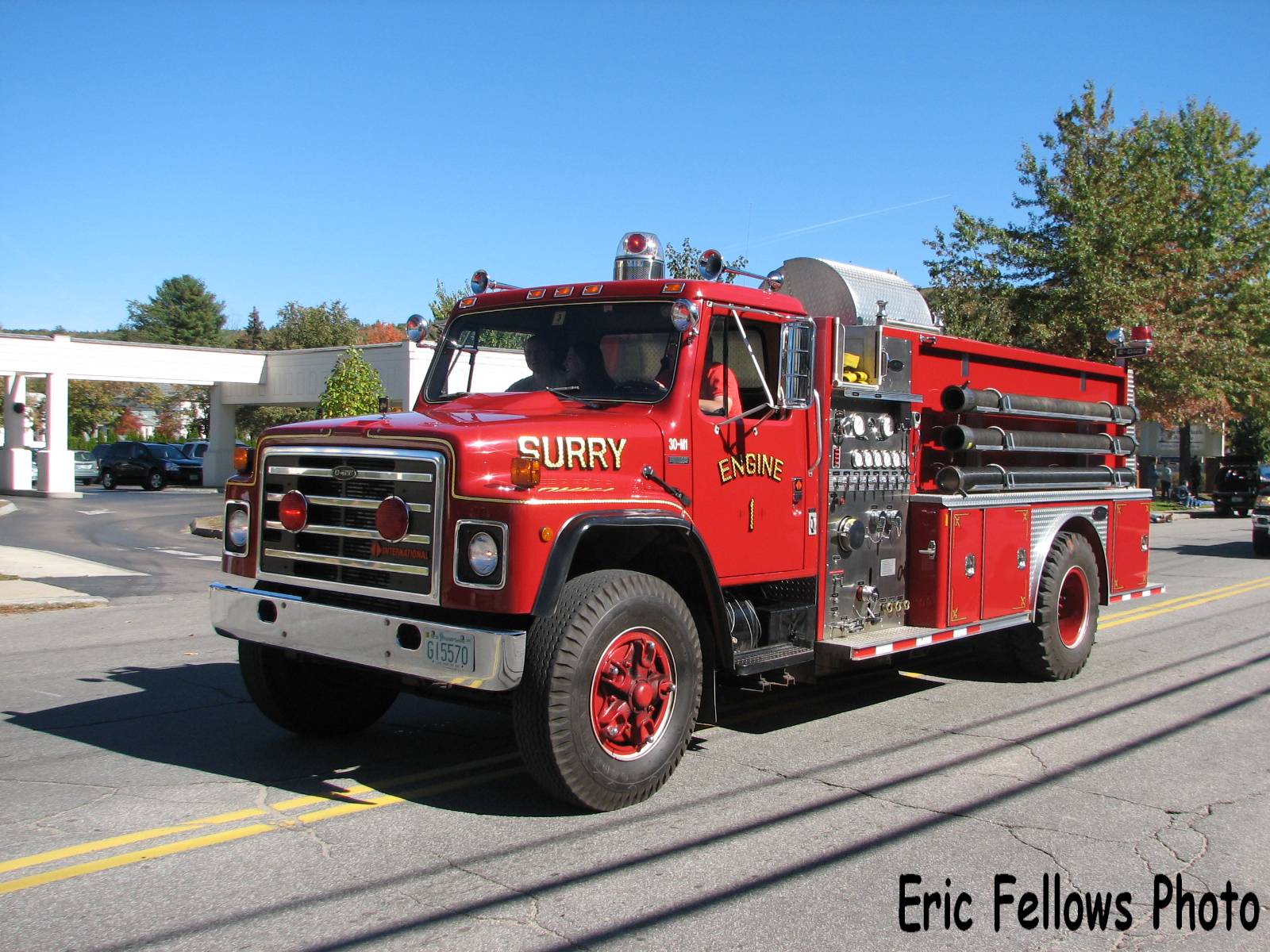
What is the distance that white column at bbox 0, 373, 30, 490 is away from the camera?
3378 centimetres

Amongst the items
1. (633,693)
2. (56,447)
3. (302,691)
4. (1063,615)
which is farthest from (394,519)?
(56,447)

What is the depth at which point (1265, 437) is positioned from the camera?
55.2 metres

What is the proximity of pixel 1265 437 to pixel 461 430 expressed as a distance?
59769mm

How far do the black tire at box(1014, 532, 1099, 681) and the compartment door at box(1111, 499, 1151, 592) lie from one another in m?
0.35

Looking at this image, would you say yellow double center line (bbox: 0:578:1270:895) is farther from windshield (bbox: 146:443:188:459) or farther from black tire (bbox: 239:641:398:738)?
windshield (bbox: 146:443:188:459)

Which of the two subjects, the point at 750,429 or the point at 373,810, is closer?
the point at 373,810

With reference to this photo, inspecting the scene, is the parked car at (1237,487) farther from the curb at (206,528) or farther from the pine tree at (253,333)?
the pine tree at (253,333)

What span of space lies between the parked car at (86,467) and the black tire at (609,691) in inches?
1671

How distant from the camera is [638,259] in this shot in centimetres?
658

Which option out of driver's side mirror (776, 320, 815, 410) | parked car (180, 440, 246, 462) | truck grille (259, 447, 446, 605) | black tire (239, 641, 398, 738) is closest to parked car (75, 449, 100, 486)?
parked car (180, 440, 246, 462)

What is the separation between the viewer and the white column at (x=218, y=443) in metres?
38.2

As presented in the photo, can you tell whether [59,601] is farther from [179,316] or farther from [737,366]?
[179,316]

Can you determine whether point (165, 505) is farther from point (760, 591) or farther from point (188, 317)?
point (188, 317)

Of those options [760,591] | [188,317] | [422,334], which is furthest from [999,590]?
[188,317]
